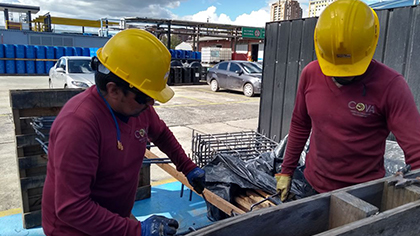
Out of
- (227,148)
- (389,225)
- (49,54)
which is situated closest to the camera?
(389,225)

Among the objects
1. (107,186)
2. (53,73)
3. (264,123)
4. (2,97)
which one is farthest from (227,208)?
(2,97)

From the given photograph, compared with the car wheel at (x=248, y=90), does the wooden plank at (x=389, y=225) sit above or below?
above

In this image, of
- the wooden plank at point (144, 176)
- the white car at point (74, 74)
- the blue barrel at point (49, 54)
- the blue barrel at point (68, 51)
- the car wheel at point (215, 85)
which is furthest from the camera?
the blue barrel at point (68, 51)

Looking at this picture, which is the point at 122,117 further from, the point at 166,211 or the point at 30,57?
the point at 30,57

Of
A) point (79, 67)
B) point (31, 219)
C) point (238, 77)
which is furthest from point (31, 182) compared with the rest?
point (238, 77)

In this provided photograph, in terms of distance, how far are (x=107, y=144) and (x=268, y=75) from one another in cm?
425

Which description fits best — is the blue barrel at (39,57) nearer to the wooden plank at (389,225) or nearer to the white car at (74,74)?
the white car at (74,74)

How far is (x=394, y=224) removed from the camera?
1.03 m

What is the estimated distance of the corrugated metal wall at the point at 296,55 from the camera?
3.50m

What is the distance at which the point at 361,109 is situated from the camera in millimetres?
1790

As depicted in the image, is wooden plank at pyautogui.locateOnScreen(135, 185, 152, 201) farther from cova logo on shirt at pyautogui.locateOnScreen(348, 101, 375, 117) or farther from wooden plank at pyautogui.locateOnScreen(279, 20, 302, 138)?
cova logo on shirt at pyautogui.locateOnScreen(348, 101, 375, 117)

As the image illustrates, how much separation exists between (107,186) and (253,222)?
2.60 ft

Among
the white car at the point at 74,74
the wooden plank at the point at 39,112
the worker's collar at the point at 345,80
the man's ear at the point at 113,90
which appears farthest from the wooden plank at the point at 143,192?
the white car at the point at 74,74

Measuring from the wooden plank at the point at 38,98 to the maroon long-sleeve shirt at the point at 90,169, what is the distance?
1.77 metres
